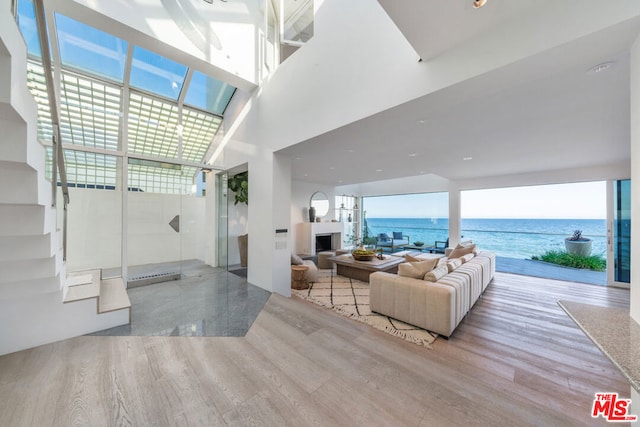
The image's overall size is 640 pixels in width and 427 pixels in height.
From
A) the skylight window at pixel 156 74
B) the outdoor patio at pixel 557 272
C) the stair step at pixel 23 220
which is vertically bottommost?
the outdoor patio at pixel 557 272

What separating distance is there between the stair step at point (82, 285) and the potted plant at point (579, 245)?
11241 millimetres

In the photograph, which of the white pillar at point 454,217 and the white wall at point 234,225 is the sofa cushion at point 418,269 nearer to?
the white wall at point 234,225

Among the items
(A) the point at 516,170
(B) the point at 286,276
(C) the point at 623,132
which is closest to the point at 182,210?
(B) the point at 286,276

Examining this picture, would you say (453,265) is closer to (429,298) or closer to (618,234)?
(429,298)

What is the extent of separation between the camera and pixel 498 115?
2744 mm

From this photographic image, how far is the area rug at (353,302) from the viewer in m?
2.75

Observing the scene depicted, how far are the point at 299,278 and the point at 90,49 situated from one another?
5321 mm

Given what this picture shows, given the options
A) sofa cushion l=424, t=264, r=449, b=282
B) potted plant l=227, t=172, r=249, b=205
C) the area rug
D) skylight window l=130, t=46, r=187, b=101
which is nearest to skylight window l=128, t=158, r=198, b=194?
potted plant l=227, t=172, r=249, b=205

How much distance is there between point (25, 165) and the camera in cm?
148

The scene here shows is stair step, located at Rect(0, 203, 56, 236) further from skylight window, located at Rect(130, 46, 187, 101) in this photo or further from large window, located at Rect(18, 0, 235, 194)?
skylight window, located at Rect(130, 46, 187, 101)

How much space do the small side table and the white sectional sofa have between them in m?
1.49

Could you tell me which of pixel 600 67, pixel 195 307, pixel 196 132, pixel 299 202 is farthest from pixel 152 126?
pixel 600 67

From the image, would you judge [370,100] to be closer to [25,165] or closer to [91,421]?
[25,165]

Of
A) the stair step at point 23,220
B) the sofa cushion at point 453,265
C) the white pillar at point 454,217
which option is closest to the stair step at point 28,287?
the stair step at point 23,220
